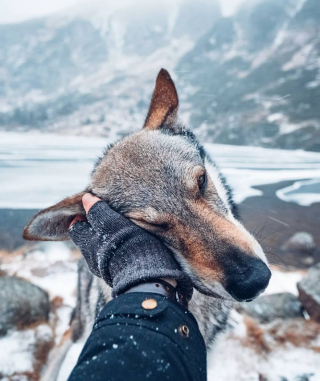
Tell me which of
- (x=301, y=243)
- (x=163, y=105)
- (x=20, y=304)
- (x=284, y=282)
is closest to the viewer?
(x=163, y=105)

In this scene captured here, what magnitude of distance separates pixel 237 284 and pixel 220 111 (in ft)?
30.8

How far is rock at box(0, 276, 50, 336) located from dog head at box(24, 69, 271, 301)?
6.91 ft

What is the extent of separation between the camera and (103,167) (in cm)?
216

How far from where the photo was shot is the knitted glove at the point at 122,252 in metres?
1.37

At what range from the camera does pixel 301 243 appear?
4680 mm

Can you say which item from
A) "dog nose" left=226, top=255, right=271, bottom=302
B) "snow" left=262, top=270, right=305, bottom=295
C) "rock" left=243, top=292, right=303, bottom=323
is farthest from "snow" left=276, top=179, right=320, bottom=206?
"dog nose" left=226, top=255, right=271, bottom=302

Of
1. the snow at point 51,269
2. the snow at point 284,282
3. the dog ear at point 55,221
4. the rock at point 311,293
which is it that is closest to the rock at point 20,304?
the snow at point 51,269

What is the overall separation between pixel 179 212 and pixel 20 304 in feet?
10.1

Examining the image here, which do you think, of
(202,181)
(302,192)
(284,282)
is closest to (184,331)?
(202,181)

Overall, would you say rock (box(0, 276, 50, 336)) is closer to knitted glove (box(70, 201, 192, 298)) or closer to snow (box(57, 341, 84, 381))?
snow (box(57, 341, 84, 381))

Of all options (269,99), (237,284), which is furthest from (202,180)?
(269,99)

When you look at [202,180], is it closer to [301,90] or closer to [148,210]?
[148,210]

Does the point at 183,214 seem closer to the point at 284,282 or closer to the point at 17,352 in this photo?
the point at 17,352

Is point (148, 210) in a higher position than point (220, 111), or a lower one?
higher
